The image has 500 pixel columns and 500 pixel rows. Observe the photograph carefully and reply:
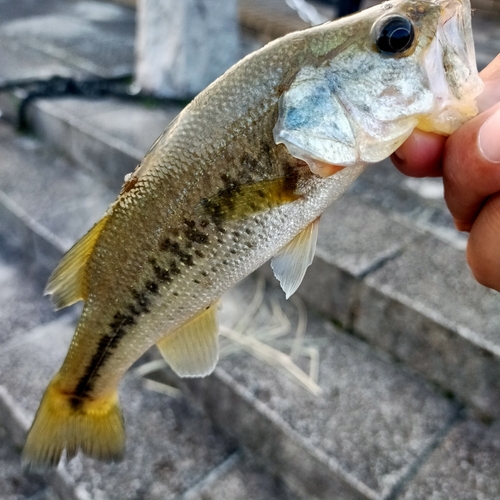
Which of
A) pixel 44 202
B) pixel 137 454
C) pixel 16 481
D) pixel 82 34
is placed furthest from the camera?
pixel 82 34

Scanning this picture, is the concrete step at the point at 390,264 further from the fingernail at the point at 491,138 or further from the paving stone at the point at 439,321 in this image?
the fingernail at the point at 491,138

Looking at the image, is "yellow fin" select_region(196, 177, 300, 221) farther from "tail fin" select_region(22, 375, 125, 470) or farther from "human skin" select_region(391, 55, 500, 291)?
"tail fin" select_region(22, 375, 125, 470)

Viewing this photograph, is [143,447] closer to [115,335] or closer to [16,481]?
[16,481]

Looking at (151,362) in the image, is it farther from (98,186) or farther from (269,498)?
(98,186)

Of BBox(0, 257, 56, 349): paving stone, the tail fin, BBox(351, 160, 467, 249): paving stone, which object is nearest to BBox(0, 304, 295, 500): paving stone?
BBox(0, 257, 56, 349): paving stone

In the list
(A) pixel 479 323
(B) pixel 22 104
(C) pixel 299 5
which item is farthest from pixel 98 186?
(C) pixel 299 5

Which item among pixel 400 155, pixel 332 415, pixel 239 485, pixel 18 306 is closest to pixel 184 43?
pixel 18 306
